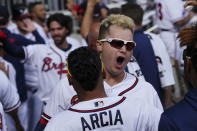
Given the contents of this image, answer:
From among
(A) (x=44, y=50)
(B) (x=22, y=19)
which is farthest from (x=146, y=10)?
(A) (x=44, y=50)

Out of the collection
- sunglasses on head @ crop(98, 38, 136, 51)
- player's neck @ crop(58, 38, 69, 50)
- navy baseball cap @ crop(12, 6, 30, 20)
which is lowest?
player's neck @ crop(58, 38, 69, 50)

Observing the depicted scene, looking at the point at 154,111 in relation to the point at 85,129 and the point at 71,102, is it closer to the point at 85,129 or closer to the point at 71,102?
the point at 85,129

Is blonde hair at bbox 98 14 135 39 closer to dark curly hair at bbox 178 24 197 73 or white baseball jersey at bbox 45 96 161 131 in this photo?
dark curly hair at bbox 178 24 197 73

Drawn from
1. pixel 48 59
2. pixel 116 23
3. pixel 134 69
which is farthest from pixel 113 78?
pixel 48 59

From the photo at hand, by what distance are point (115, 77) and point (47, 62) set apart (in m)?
1.95

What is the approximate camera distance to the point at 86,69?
204 cm

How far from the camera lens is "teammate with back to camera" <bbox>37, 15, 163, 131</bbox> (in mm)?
2629

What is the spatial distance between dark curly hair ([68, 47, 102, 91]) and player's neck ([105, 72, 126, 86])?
72cm

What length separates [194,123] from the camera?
1.81 metres

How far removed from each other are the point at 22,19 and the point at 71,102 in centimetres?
400

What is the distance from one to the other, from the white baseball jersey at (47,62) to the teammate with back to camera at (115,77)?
1759 millimetres

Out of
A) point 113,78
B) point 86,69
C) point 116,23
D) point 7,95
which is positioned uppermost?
point 116,23

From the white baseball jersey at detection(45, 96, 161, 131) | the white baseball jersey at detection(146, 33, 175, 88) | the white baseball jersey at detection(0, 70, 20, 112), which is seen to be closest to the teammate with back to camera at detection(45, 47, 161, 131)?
the white baseball jersey at detection(45, 96, 161, 131)

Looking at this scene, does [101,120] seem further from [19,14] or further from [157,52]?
[19,14]
